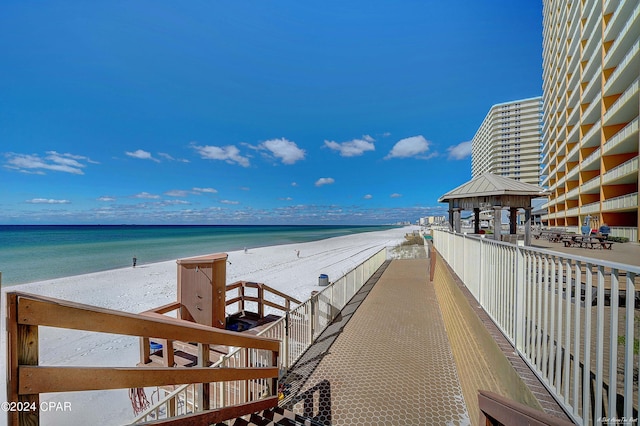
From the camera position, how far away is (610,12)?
23.5m

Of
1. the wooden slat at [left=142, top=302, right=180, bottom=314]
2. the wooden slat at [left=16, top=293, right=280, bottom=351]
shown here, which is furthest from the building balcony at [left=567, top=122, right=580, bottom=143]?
the wooden slat at [left=16, top=293, right=280, bottom=351]

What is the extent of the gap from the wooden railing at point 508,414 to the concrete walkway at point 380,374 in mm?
2214

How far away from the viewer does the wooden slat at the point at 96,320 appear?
1.27m

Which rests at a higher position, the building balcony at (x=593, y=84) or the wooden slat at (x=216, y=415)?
the building balcony at (x=593, y=84)

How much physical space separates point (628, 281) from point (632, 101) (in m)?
28.1

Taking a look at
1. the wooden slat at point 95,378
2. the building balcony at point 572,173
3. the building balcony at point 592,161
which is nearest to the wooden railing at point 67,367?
the wooden slat at point 95,378

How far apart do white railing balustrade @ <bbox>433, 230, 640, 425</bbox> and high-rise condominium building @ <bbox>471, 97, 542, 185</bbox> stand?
87.7 m

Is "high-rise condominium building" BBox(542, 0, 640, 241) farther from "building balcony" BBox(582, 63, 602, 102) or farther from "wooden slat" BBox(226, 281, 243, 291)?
"wooden slat" BBox(226, 281, 243, 291)

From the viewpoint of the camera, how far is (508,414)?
1.76 meters

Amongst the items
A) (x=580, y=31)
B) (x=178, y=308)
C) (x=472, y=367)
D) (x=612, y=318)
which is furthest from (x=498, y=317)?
(x=580, y=31)

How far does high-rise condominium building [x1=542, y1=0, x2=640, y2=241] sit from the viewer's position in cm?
1991

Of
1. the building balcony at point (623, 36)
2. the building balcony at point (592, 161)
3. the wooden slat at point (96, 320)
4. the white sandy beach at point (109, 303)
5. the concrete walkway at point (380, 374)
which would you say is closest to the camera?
the wooden slat at point (96, 320)

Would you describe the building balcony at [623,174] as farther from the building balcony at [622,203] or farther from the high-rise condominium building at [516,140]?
the high-rise condominium building at [516,140]

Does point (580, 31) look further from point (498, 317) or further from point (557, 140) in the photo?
point (498, 317)
